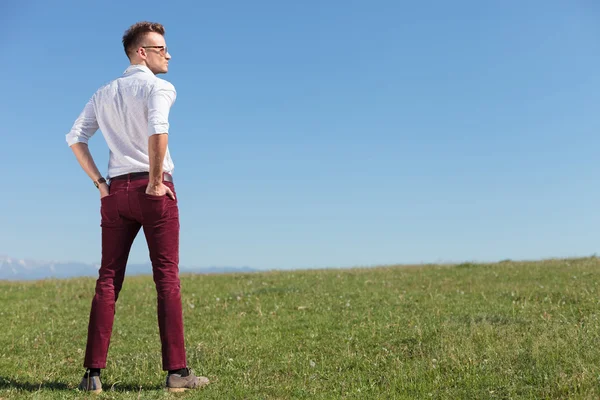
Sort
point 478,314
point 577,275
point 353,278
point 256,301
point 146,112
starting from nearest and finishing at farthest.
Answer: point 146,112 → point 478,314 → point 256,301 → point 577,275 → point 353,278

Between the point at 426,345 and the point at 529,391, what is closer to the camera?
the point at 529,391

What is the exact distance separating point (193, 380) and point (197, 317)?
7.33 metres

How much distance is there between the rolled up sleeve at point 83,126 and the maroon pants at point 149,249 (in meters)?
0.94

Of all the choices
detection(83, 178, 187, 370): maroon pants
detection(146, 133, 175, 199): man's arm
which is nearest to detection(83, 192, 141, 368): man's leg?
detection(83, 178, 187, 370): maroon pants

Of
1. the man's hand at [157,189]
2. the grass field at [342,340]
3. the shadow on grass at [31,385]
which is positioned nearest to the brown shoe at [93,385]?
the grass field at [342,340]

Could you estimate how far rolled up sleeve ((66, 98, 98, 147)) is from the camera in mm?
7723

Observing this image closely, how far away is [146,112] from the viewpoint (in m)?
7.15

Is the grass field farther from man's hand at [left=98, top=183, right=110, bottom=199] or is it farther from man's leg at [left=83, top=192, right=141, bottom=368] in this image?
man's hand at [left=98, top=183, right=110, bottom=199]

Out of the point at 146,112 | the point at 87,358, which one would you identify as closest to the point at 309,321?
the point at 87,358

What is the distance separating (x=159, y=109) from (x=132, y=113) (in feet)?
1.92

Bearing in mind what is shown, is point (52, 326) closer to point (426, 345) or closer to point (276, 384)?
point (276, 384)

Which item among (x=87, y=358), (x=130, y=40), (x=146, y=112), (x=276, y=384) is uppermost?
(x=130, y=40)

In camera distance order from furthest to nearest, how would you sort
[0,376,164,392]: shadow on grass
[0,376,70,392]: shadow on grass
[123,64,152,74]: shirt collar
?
[0,376,70,392]: shadow on grass < [0,376,164,392]: shadow on grass < [123,64,152,74]: shirt collar

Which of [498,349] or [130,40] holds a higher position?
[130,40]
